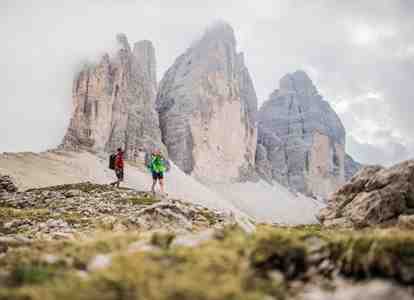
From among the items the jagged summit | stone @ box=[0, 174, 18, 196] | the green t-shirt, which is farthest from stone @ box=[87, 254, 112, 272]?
the jagged summit

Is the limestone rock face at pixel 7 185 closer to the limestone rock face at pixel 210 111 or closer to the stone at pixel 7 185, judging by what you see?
the stone at pixel 7 185

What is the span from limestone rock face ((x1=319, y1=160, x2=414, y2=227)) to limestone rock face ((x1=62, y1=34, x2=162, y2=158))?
84541 mm

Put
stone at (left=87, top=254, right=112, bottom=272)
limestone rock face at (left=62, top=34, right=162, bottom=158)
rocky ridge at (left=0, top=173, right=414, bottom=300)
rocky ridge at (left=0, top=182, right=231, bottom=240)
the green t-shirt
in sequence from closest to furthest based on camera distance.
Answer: rocky ridge at (left=0, top=173, right=414, bottom=300) → stone at (left=87, top=254, right=112, bottom=272) → rocky ridge at (left=0, top=182, right=231, bottom=240) → the green t-shirt → limestone rock face at (left=62, top=34, right=162, bottom=158)

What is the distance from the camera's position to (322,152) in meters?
196

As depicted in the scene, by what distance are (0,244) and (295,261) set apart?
634cm

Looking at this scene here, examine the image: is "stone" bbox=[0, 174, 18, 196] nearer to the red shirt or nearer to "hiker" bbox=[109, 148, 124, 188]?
"hiker" bbox=[109, 148, 124, 188]

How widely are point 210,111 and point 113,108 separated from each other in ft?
137

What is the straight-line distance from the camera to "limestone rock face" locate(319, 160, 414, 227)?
17.2 m

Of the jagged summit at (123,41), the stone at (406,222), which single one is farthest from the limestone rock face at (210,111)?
the stone at (406,222)

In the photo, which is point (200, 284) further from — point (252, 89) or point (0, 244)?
point (252, 89)

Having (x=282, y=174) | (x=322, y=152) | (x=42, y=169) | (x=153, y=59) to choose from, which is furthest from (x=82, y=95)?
(x=322, y=152)

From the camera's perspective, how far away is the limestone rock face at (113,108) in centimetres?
10281

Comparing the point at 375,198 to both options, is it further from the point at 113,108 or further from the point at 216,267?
the point at 113,108

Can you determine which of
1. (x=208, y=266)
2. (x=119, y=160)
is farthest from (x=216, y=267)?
(x=119, y=160)
